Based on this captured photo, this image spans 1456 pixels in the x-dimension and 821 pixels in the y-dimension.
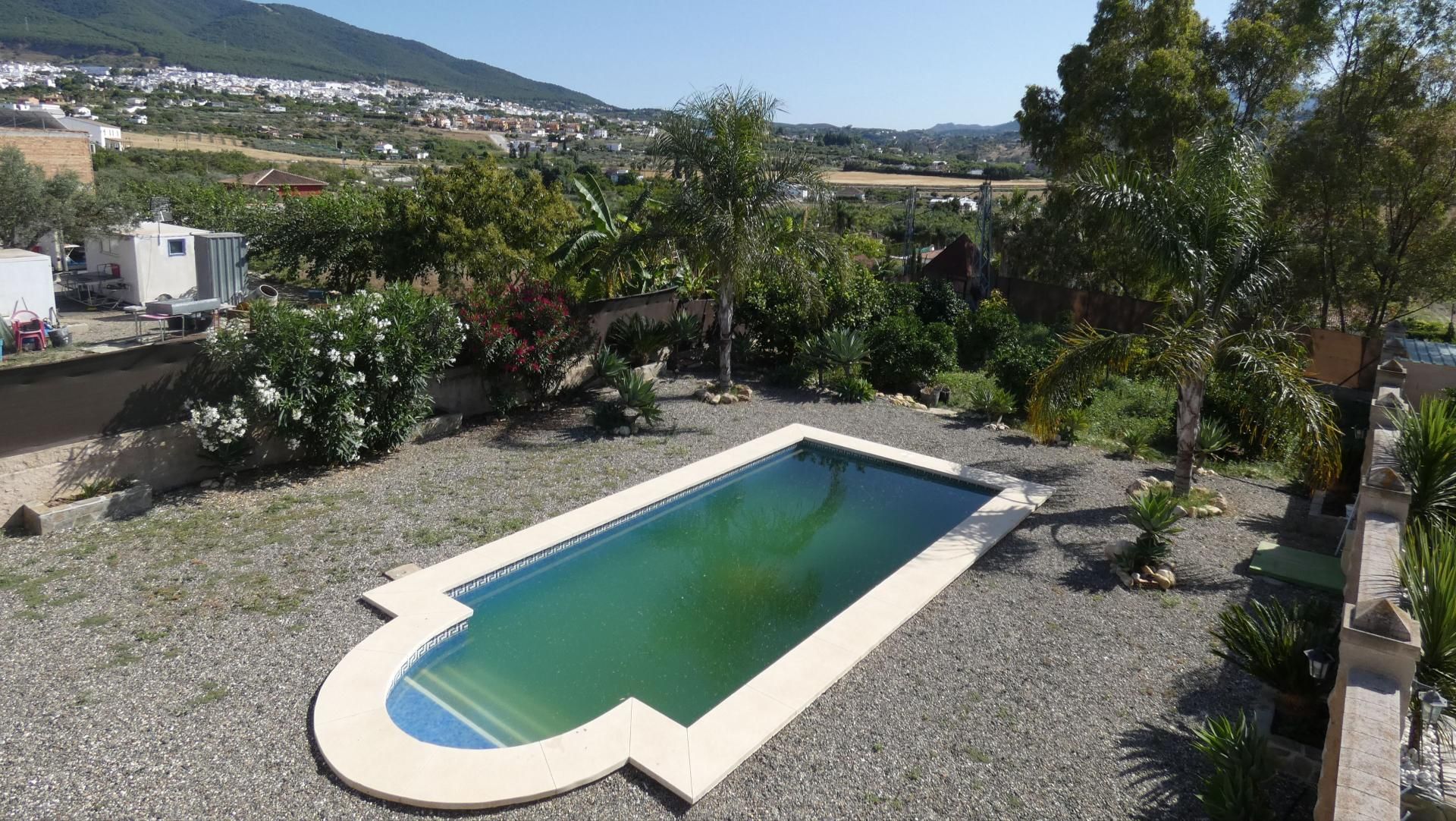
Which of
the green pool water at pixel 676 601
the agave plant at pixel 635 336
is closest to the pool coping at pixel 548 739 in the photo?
the green pool water at pixel 676 601

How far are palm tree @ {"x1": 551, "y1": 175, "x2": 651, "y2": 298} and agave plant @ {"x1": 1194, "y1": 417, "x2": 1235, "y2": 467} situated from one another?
383 inches

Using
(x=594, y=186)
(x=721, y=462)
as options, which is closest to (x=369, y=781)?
(x=721, y=462)

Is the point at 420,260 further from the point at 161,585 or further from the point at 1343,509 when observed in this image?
the point at 1343,509

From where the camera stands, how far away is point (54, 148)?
1276 inches

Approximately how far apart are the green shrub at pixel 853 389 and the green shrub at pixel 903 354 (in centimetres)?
82

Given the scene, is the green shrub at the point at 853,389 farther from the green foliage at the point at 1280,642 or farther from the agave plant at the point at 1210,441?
the green foliage at the point at 1280,642

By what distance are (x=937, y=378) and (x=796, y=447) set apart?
14.6ft

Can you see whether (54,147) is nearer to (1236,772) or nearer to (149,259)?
(149,259)

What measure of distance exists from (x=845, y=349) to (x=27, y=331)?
14241mm

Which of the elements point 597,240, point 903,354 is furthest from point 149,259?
point 903,354

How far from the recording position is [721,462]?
12055 mm

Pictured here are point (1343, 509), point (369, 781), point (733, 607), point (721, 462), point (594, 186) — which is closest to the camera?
point (369, 781)

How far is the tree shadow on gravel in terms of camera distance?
5324 millimetres

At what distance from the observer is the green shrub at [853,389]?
15.7m
